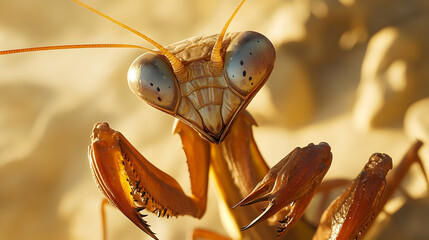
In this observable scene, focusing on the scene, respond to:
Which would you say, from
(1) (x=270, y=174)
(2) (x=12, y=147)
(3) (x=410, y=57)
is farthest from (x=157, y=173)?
(2) (x=12, y=147)

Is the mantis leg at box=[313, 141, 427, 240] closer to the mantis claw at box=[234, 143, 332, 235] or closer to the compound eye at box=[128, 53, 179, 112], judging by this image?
the mantis claw at box=[234, 143, 332, 235]

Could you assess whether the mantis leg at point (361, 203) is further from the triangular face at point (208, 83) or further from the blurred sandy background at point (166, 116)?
the blurred sandy background at point (166, 116)

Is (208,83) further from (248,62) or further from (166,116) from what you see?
(166,116)

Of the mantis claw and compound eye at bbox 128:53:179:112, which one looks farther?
compound eye at bbox 128:53:179:112

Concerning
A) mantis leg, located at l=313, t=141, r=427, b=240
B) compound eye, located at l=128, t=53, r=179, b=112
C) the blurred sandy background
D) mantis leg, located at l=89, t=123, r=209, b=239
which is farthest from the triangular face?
the blurred sandy background

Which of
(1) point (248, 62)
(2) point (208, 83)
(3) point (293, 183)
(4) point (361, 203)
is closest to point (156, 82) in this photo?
(2) point (208, 83)

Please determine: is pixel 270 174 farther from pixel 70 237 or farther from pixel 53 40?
pixel 53 40
